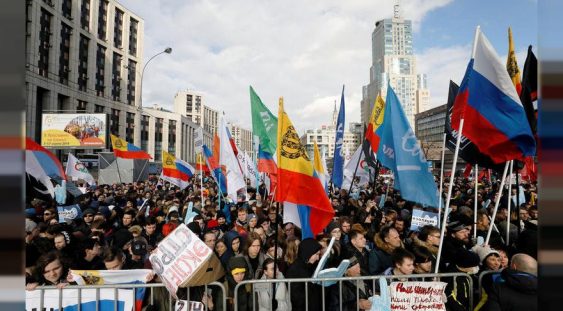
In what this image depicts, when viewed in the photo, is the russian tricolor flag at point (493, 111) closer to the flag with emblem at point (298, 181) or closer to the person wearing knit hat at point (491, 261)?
the person wearing knit hat at point (491, 261)

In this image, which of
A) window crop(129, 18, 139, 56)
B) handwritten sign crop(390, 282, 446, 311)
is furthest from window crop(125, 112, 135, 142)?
handwritten sign crop(390, 282, 446, 311)

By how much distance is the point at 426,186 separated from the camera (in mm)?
5938

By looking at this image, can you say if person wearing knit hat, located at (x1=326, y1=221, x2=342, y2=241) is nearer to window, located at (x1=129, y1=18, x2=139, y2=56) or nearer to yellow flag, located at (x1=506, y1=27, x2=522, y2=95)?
yellow flag, located at (x1=506, y1=27, x2=522, y2=95)

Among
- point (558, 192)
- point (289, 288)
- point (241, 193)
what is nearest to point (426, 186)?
point (289, 288)

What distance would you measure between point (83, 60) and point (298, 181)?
47.4m

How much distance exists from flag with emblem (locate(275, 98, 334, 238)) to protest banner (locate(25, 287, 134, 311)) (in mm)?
2304

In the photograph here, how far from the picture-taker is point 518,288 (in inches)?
137

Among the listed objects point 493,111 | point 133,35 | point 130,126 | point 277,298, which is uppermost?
point 133,35

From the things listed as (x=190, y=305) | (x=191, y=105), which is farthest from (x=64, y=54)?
(x=191, y=105)

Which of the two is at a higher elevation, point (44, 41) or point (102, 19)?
point (102, 19)

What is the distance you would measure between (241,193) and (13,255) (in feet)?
44.9

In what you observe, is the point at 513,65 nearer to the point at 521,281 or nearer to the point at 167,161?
the point at 521,281

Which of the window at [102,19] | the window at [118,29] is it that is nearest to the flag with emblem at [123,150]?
the window at [102,19]

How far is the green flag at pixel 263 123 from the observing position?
30.0 ft
